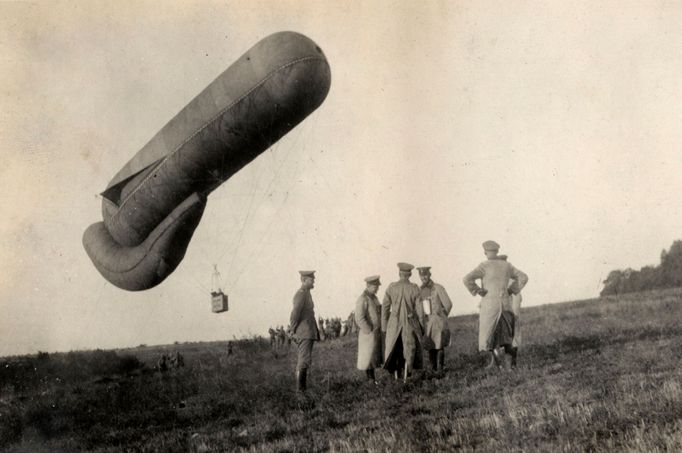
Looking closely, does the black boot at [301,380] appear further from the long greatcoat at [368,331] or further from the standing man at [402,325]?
the standing man at [402,325]

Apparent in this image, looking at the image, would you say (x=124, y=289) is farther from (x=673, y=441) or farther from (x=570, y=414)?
(x=673, y=441)

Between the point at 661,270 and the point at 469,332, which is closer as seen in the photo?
the point at 469,332

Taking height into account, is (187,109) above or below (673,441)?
above

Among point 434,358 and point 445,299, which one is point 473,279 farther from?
point 434,358

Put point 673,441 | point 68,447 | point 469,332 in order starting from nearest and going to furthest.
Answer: point 673,441 → point 68,447 → point 469,332

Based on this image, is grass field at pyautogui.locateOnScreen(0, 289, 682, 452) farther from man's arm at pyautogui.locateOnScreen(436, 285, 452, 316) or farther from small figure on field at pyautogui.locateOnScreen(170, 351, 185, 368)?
small figure on field at pyautogui.locateOnScreen(170, 351, 185, 368)

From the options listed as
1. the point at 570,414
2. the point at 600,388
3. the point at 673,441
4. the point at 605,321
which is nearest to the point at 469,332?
the point at 605,321

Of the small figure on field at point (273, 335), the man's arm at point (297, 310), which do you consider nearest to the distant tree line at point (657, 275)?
the small figure on field at point (273, 335)

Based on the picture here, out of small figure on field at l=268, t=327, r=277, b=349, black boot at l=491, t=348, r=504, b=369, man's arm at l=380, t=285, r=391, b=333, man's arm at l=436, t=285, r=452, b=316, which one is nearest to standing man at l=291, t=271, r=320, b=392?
man's arm at l=380, t=285, r=391, b=333
